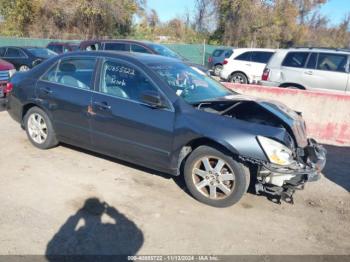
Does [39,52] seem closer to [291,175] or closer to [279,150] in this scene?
[279,150]

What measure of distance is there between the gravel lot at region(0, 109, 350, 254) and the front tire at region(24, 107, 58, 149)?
41 cm

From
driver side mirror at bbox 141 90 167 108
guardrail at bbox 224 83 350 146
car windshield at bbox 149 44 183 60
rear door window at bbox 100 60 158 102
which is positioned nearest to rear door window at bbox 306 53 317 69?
guardrail at bbox 224 83 350 146

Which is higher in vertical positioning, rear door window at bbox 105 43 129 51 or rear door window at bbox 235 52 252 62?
rear door window at bbox 105 43 129 51

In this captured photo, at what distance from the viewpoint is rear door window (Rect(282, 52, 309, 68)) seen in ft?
33.5

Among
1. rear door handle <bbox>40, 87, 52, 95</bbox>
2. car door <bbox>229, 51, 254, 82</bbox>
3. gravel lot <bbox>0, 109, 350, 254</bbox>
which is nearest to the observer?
gravel lot <bbox>0, 109, 350, 254</bbox>

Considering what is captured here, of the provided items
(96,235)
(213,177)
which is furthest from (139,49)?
(96,235)

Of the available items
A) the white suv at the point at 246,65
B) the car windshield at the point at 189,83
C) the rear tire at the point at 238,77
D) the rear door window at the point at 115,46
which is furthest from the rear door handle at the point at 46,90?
the rear tire at the point at 238,77

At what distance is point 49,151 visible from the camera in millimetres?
5977

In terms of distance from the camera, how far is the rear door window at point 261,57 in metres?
15.3

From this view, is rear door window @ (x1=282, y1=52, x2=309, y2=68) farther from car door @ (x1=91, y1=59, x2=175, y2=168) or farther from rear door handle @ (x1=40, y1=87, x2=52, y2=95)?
rear door handle @ (x1=40, y1=87, x2=52, y2=95)

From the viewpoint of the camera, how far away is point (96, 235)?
371cm

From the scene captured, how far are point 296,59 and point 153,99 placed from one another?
22.8 ft

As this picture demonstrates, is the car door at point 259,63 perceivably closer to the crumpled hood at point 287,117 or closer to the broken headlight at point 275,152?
the crumpled hood at point 287,117

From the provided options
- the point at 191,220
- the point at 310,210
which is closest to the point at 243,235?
the point at 191,220
